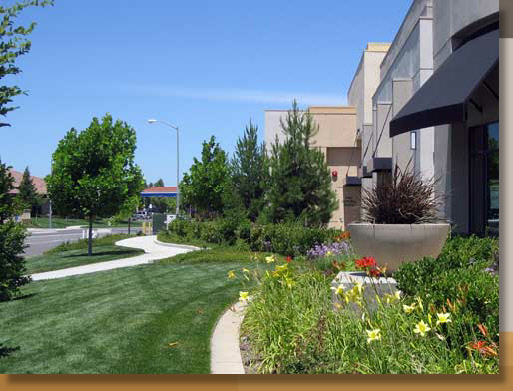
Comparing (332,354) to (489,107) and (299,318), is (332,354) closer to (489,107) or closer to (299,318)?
(299,318)

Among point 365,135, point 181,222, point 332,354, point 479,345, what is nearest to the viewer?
point 479,345

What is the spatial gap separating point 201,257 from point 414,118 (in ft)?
32.1

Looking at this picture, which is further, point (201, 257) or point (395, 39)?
point (395, 39)

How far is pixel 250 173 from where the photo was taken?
30.4 metres

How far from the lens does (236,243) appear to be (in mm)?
25406

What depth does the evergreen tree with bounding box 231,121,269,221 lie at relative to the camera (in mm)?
29719

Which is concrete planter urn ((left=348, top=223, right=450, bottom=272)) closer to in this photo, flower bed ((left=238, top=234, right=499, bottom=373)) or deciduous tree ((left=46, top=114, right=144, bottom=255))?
flower bed ((left=238, top=234, right=499, bottom=373))

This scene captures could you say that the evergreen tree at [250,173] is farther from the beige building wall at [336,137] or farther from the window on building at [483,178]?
the window on building at [483,178]

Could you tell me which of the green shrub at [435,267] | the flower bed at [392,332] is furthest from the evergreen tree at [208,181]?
the flower bed at [392,332]

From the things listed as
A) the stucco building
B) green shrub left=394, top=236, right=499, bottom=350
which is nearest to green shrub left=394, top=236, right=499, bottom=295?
green shrub left=394, top=236, right=499, bottom=350

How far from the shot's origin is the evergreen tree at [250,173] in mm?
29719

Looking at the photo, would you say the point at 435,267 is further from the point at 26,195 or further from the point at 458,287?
the point at 26,195

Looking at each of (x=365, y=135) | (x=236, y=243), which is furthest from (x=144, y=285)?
(x=365, y=135)

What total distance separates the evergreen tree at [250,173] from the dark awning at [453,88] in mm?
16554
